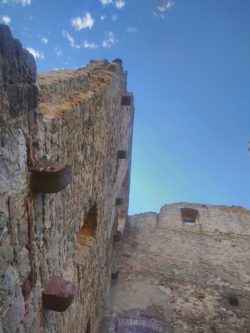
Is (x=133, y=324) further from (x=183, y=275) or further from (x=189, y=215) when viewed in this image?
(x=189, y=215)

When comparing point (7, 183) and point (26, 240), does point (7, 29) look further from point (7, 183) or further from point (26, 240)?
point (26, 240)

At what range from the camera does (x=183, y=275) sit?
7.17m

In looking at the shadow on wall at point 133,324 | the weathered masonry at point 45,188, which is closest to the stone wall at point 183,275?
the shadow on wall at point 133,324

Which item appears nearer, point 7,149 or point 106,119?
point 7,149

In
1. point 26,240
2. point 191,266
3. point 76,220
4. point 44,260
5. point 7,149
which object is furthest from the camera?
point 191,266

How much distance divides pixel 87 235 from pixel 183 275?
3.78 metres

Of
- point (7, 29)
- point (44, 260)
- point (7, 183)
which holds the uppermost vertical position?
point (7, 29)

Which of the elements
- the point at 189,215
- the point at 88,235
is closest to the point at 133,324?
the point at 88,235

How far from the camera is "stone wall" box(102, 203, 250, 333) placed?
6.02m

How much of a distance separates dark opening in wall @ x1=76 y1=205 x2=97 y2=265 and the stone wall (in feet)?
8.60

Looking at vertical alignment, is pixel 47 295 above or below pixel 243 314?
above

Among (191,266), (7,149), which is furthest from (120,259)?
(7,149)

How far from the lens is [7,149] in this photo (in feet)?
4.99

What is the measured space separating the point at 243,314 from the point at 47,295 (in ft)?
18.1
